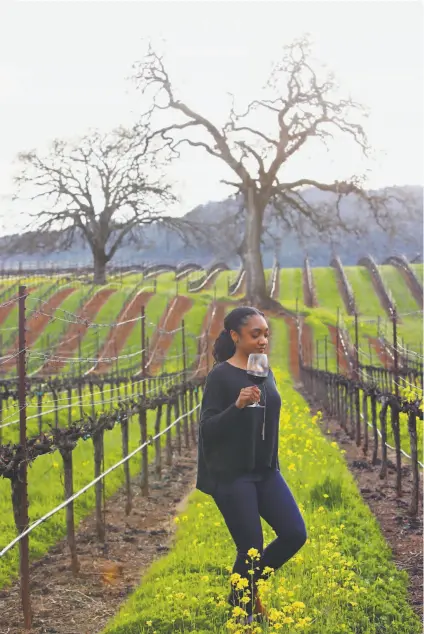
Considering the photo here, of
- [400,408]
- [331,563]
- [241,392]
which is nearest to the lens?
[241,392]

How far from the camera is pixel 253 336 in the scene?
17.5ft

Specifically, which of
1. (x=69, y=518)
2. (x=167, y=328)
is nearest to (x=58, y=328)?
(x=167, y=328)

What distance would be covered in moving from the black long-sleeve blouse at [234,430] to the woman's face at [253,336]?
6.6 inches

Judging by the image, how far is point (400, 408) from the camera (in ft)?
39.2

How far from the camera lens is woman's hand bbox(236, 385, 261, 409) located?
16.0 ft

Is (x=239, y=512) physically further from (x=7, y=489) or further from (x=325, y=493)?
(x=7, y=489)

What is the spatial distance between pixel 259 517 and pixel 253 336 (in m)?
1.26

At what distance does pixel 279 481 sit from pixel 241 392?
0.88 meters

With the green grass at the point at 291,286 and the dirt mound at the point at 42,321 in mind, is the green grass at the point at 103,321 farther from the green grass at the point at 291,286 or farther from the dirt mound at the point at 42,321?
the green grass at the point at 291,286

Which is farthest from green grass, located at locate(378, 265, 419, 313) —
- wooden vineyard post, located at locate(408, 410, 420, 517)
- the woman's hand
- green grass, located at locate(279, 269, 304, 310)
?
the woman's hand

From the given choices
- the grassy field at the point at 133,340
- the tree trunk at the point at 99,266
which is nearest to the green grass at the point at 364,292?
the grassy field at the point at 133,340

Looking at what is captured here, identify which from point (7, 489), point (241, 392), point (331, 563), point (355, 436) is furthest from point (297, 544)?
point (355, 436)

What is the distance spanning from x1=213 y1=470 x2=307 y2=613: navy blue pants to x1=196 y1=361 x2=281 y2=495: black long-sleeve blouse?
0.09m

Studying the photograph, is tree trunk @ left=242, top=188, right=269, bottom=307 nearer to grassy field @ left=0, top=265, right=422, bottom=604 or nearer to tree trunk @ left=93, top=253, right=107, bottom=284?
grassy field @ left=0, top=265, right=422, bottom=604
